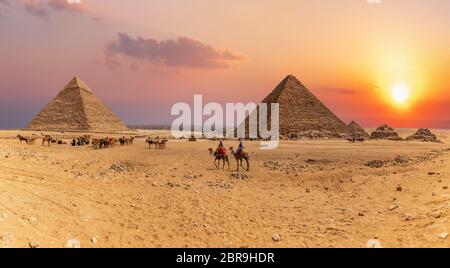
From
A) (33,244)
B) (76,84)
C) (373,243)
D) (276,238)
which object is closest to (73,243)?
(33,244)

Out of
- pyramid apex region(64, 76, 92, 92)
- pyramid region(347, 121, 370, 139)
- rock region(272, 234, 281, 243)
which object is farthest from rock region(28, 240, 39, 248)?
pyramid apex region(64, 76, 92, 92)

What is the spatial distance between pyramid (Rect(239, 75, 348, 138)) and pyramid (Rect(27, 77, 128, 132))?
3996 centimetres

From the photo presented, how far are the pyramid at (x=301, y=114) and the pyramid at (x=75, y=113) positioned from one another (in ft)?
131

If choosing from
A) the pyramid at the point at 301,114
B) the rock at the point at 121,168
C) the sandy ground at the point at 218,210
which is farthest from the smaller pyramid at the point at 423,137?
the rock at the point at 121,168

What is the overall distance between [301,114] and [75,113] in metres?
54.5

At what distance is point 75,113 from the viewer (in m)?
88.5

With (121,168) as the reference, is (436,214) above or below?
below

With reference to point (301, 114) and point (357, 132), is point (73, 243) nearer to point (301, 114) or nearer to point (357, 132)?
point (301, 114)

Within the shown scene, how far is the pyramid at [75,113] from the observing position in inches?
3425

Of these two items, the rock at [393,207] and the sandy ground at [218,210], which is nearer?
the sandy ground at [218,210]

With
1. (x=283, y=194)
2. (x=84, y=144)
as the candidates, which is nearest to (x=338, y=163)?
(x=283, y=194)

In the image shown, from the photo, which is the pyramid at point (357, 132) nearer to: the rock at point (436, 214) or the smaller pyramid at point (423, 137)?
the smaller pyramid at point (423, 137)

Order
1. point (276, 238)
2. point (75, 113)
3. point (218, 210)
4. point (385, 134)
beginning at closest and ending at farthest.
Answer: point (276, 238) < point (218, 210) < point (385, 134) < point (75, 113)

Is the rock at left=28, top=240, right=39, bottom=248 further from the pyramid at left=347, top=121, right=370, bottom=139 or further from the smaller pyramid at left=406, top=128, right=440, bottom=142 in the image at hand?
the smaller pyramid at left=406, top=128, right=440, bottom=142
